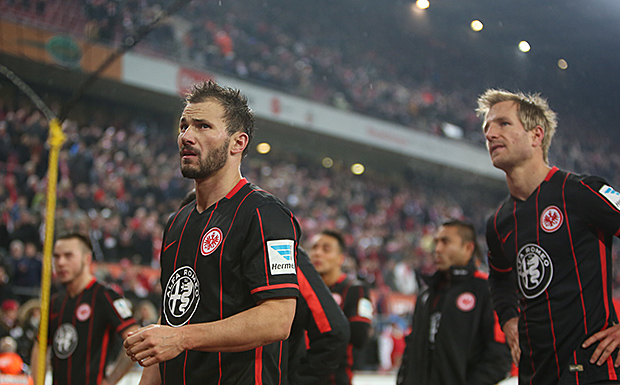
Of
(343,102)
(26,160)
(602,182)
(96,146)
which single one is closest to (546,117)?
(602,182)

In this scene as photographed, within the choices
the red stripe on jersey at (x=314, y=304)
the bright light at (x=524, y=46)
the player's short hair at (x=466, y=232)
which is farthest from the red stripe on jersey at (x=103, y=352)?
the bright light at (x=524, y=46)

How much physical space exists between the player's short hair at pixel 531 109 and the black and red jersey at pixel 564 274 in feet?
0.83

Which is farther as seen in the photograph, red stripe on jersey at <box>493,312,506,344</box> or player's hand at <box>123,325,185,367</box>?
red stripe on jersey at <box>493,312,506,344</box>

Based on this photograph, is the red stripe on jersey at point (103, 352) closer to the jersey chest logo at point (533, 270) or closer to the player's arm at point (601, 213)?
the jersey chest logo at point (533, 270)

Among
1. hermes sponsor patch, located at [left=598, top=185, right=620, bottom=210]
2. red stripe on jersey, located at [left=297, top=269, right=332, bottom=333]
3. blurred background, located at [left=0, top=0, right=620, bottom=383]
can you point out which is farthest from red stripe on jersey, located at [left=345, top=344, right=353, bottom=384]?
hermes sponsor patch, located at [left=598, top=185, right=620, bottom=210]

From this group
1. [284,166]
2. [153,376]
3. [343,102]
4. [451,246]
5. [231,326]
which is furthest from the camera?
[343,102]

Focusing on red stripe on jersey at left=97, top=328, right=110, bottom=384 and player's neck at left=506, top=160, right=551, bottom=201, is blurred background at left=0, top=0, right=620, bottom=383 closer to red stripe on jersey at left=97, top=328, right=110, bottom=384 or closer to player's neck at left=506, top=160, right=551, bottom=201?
player's neck at left=506, top=160, right=551, bottom=201

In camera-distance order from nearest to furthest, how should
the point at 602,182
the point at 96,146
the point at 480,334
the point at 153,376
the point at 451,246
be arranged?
the point at 153,376
the point at 602,182
the point at 480,334
the point at 451,246
the point at 96,146

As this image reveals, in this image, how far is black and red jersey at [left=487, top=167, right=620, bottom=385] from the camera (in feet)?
9.08

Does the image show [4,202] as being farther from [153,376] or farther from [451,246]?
[153,376]

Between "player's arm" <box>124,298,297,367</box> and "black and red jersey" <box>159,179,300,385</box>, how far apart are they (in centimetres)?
7

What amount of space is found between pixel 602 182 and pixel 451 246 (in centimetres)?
196

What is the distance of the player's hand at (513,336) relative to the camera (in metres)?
3.07

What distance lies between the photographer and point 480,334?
4.44 m
